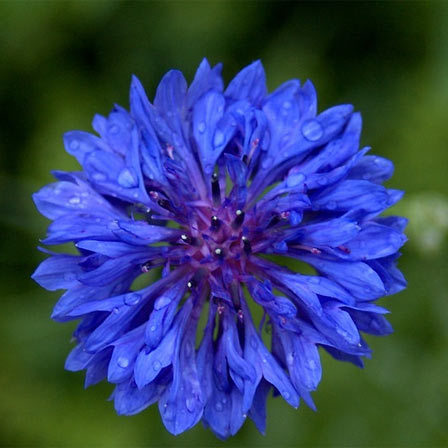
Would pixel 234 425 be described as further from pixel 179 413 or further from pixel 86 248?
pixel 86 248

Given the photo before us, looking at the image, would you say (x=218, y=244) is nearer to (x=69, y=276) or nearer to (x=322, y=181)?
(x=322, y=181)

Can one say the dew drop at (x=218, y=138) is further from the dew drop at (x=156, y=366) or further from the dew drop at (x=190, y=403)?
the dew drop at (x=190, y=403)

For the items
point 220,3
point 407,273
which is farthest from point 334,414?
point 220,3

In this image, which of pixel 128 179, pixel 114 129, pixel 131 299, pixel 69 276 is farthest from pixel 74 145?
pixel 131 299

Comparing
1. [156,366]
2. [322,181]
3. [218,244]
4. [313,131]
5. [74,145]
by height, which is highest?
[74,145]

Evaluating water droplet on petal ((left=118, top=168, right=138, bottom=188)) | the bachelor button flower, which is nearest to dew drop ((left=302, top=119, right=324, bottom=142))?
the bachelor button flower

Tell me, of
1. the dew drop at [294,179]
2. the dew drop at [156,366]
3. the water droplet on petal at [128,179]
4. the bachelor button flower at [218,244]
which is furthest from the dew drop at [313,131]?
the dew drop at [156,366]

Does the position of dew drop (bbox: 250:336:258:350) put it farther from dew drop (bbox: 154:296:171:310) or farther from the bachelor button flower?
dew drop (bbox: 154:296:171:310)
